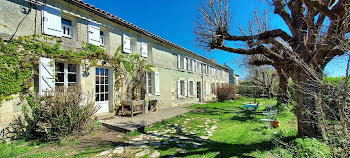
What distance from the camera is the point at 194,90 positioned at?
14539mm

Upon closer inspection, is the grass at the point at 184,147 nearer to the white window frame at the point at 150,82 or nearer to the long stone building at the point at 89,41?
A: the long stone building at the point at 89,41

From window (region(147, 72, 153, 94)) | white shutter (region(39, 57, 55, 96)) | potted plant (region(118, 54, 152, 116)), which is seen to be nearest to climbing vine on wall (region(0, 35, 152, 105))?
white shutter (region(39, 57, 55, 96))

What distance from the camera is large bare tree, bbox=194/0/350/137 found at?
10.2 feet

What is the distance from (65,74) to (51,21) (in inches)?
69.4

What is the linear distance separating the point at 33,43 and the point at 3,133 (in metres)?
2.56

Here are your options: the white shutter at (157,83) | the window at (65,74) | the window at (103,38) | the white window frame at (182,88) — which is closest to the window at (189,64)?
the white window frame at (182,88)

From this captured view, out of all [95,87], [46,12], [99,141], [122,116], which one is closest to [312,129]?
[99,141]

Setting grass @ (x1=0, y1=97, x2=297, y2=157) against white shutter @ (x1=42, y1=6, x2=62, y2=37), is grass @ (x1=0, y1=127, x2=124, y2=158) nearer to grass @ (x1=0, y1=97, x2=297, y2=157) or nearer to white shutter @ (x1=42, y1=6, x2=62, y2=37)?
grass @ (x1=0, y1=97, x2=297, y2=157)

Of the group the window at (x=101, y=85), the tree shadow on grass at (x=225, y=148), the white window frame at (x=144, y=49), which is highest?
the white window frame at (x=144, y=49)

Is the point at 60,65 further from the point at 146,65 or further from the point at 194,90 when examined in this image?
the point at 194,90

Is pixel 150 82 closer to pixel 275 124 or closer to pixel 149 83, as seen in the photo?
pixel 149 83

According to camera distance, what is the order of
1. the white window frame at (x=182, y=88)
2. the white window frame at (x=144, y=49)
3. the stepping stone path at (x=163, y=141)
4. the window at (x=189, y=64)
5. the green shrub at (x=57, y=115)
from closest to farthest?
the stepping stone path at (x=163, y=141), the green shrub at (x=57, y=115), the white window frame at (x=144, y=49), the white window frame at (x=182, y=88), the window at (x=189, y=64)

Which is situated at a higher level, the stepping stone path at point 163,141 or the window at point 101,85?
the window at point 101,85

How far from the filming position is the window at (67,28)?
574cm
